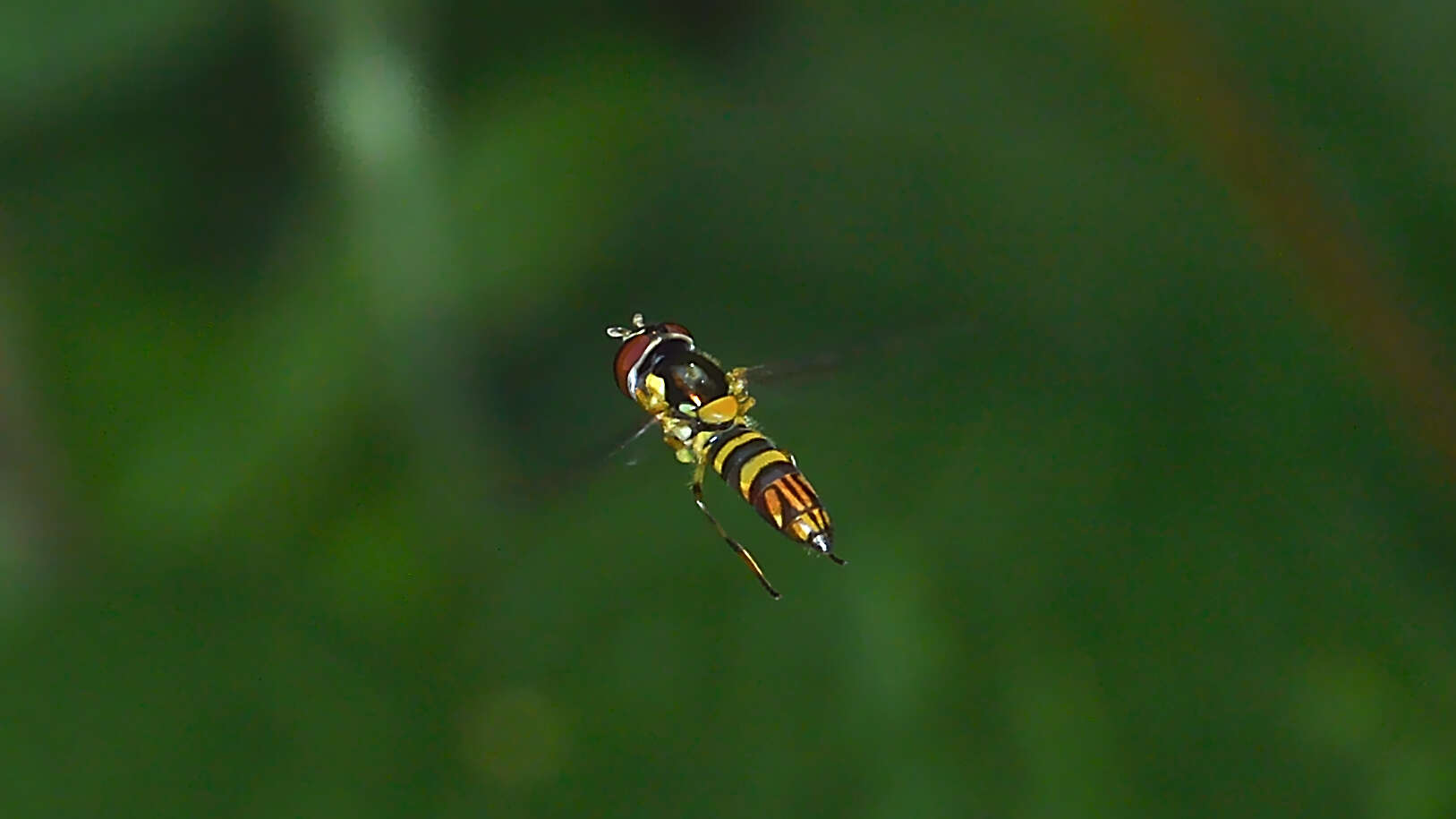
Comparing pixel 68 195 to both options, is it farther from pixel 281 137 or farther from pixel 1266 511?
pixel 1266 511

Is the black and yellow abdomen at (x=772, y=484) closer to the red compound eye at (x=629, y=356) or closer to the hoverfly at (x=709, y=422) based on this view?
the hoverfly at (x=709, y=422)

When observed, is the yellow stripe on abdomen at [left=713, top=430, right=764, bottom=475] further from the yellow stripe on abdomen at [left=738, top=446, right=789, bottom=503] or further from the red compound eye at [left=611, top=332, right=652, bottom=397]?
the red compound eye at [left=611, top=332, right=652, bottom=397]

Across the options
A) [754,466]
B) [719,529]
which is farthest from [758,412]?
[754,466]

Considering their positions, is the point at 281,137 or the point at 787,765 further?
the point at 281,137

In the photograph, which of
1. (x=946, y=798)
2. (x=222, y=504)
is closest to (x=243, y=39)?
(x=222, y=504)

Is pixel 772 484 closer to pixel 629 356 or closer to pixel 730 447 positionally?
pixel 730 447

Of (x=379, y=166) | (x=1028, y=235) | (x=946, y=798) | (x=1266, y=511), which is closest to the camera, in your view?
(x=946, y=798)
